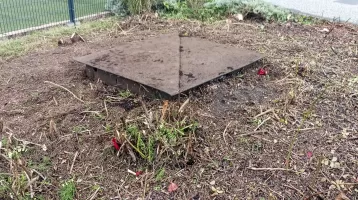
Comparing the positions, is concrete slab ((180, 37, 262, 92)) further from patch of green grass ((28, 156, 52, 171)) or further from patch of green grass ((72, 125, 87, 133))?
patch of green grass ((28, 156, 52, 171))

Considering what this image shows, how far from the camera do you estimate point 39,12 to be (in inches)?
224

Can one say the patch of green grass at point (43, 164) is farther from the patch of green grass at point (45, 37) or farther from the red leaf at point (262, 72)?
the patch of green grass at point (45, 37)

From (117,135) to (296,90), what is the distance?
1.61m

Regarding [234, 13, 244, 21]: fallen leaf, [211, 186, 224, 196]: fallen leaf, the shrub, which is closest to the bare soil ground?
[211, 186, 224, 196]: fallen leaf

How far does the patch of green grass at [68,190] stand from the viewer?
1.99 meters

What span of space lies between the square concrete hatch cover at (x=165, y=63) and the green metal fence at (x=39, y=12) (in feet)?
7.52

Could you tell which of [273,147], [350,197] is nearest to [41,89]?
[273,147]

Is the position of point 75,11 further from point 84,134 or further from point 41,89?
point 84,134

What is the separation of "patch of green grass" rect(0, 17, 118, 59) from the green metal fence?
0.36 meters

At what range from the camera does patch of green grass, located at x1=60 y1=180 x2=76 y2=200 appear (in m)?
1.99

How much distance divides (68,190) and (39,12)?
441 cm

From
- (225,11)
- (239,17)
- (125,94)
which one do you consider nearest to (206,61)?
(125,94)

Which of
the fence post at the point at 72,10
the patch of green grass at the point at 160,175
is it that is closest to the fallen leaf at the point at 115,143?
the patch of green grass at the point at 160,175

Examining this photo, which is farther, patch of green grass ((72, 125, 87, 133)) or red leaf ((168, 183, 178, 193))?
patch of green grass ((72, 125, 87, 133))
